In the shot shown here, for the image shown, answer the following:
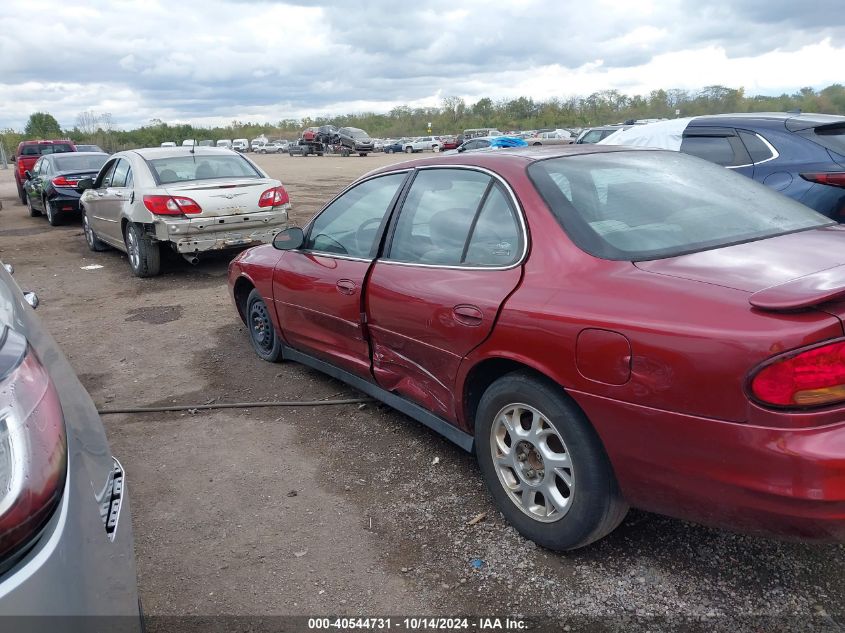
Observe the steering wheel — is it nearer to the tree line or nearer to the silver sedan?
the silver sedan

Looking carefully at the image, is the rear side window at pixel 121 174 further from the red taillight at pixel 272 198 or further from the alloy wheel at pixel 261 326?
the alloy wheel at pixel 261 326

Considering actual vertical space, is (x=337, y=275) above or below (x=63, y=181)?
below

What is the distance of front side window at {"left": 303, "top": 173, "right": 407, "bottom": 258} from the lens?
3.94 m

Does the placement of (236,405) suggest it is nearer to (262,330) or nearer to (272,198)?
(262,330)

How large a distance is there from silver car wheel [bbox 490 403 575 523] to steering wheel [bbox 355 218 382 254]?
1.43m

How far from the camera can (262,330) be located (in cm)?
538

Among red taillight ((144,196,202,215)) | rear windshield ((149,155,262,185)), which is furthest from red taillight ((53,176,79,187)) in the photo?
red taillight ((144,196,202,215))

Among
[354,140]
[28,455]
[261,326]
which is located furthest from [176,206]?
[354,140]

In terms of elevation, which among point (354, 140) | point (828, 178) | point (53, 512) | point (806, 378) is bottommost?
point (53, 512)

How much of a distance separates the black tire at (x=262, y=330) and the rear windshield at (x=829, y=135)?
4.72m

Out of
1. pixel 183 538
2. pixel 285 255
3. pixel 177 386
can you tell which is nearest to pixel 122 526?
pixel 183 538

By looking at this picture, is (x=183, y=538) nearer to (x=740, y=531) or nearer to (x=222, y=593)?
(x=222, y=593)

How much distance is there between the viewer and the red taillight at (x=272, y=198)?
27.8 feet

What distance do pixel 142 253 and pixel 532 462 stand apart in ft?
23.7
